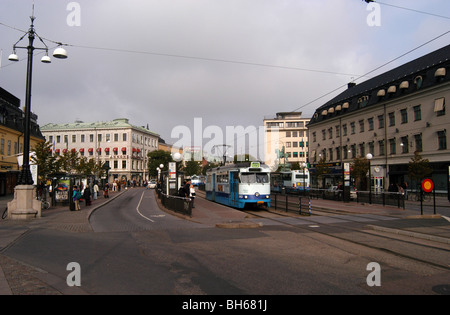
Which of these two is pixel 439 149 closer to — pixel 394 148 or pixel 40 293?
pixel 394 148

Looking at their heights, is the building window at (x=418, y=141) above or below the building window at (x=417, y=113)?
below

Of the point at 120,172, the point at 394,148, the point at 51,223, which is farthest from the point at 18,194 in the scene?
the point at 120,172

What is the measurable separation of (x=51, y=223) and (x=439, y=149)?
1415 inches

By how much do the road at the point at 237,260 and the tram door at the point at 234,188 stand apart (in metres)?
8.98

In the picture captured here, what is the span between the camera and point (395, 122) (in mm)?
42188

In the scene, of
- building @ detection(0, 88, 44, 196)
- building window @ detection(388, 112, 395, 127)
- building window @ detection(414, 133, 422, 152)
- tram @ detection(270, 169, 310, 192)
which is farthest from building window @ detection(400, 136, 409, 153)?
building @ detection(0, 88, 44, 196)

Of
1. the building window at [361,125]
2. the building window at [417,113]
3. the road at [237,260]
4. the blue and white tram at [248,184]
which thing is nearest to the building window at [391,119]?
the building window at [417,113]

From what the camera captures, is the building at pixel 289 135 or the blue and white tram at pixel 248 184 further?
the building at pixel 289 135

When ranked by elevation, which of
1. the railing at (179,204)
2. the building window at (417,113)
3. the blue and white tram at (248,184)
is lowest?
the railing at (179,204)

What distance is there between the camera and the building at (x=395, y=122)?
3550cm

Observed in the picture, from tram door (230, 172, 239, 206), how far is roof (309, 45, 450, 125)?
25889 mm

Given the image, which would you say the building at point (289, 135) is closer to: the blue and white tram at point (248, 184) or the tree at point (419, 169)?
the tree at point (419, 169)

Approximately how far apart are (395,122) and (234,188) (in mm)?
28728

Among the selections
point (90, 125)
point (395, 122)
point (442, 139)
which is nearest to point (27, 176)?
point (442, 139)
